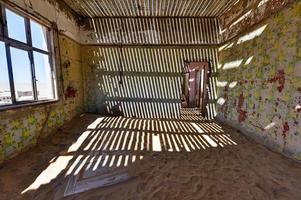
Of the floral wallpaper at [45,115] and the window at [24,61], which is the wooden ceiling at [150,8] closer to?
the floral wallpaper at [45,115]

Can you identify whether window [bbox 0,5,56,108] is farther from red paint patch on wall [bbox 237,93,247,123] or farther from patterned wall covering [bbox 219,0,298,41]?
red paint patch on wall [bbox 237,93,247,123]

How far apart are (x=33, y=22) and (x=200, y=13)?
15.6ft

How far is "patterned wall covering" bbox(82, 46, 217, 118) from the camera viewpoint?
5992mm

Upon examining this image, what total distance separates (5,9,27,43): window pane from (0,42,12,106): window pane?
0.35 meters

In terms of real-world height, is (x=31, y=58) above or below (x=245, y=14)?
below

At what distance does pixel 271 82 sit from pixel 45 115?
4.80 meters

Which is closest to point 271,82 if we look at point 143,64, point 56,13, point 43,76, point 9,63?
point 143,64

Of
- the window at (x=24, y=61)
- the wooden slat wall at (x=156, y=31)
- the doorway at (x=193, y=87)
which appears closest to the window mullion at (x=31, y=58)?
the window at (x=24, y=61)

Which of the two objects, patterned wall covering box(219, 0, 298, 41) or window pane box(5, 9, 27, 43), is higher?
patterned wall covering box(219, 0, 298, 41)

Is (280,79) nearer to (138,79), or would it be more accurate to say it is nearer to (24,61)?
(138,79)

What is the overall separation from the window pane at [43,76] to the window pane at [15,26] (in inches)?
18.2

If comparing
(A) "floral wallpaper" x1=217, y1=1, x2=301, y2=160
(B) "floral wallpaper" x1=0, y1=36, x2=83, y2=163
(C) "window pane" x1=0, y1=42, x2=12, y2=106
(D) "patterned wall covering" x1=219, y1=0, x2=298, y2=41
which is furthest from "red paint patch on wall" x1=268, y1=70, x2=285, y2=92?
(C) "window pane" x1=0, y1=42, x2=12, y2=106

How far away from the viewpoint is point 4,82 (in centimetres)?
270

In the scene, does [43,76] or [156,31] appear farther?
[156,31]
